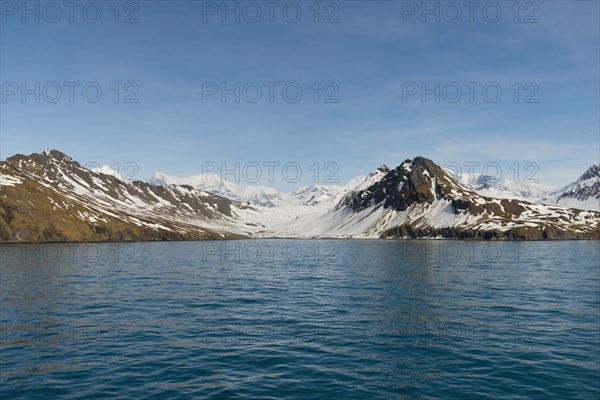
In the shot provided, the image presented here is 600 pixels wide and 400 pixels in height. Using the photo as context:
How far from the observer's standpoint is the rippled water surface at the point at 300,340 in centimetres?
2583

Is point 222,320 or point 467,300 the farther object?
point 467,300

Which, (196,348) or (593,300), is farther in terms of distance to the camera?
(593,300)

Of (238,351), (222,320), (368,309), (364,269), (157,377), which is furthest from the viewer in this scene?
(364,269)

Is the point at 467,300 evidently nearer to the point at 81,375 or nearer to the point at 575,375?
the point at 575,375

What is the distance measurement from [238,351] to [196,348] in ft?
11.6

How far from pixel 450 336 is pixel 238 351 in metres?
18.3

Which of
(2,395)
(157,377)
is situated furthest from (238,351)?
(2,395)

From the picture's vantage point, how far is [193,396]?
24.2 m

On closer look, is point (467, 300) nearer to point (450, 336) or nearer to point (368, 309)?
point (368, 309)

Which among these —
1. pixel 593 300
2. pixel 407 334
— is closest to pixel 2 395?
pixel 407 334

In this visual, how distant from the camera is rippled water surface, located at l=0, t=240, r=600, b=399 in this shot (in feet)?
84.7

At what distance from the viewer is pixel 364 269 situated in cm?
9719

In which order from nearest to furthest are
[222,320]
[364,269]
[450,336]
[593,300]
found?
1. [450,336]
2. [222,320]
3. [593,300]
4. [364,269]

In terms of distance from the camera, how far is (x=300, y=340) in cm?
3606
